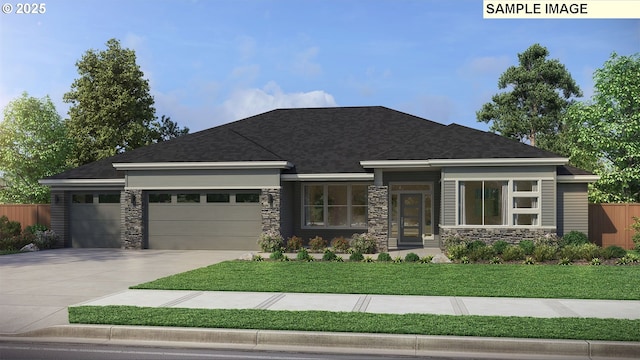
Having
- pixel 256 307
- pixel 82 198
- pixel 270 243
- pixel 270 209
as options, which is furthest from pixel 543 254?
pixel 82 198

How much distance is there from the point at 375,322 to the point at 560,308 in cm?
384

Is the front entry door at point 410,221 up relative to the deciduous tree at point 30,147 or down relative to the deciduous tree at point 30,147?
down

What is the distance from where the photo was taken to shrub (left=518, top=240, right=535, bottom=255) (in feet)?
63.8

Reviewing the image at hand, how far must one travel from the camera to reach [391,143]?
2653cm

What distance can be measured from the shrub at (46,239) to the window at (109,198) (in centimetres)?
248

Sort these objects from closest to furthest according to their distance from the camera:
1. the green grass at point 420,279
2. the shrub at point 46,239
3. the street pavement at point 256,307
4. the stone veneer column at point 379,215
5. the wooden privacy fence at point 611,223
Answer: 1. the street pavement at point 256,307
2. the green grass at point 420,279
3. the stone veneer column at point 379,215
4. the shrub at point 46,239
5. the wooden privacy fence at point 611,223

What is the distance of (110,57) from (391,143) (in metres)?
22.7

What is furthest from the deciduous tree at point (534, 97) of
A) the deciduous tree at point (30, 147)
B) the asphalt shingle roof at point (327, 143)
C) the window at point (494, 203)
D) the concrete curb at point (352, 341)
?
the concrete curb at point (352, 341)

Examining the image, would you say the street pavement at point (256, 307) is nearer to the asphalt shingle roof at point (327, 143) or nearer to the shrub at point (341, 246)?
the shrub at point (341, 246)

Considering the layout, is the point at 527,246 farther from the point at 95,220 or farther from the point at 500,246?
the point at 95,220

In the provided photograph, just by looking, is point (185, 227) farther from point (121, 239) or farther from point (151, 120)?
point (151, 120)

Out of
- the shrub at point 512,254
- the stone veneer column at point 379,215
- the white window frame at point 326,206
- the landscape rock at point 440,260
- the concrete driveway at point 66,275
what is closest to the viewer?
the concrete driveway at point 66,275

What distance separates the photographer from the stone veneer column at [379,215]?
891 inches

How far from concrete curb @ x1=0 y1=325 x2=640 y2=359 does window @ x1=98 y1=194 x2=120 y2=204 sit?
16.9 m
